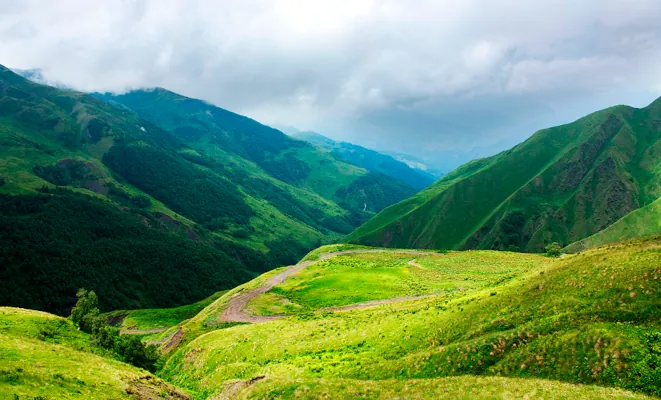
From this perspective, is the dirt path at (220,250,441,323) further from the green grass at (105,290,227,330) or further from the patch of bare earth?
the green grass at (105,290,227,330)

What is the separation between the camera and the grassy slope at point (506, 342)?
25016mm

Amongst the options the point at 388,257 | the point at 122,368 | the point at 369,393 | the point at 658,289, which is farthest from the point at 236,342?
the point at 388,257

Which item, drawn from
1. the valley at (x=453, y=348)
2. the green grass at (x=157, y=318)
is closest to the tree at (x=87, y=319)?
the valley at (x=453, y=348)

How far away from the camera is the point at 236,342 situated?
5022cm

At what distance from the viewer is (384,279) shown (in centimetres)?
8381

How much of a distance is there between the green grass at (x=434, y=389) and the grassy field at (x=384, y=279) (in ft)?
110

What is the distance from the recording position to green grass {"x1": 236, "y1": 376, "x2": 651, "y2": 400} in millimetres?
21828

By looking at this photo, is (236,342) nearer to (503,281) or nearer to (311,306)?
(311,306)

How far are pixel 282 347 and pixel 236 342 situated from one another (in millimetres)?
8433

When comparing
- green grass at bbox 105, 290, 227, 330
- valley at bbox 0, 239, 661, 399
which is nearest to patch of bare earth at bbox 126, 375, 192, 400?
valley at bbox 0, 239, 661, 399

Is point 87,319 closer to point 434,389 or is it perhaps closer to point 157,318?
point 434,389

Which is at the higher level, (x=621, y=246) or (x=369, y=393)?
(x=621, y=246)

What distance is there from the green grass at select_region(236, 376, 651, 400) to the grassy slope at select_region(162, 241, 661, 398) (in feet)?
0.98

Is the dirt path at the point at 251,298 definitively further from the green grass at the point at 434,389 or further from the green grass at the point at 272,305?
the green grass at the point at 434,389
